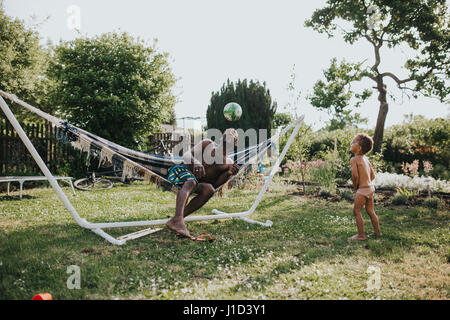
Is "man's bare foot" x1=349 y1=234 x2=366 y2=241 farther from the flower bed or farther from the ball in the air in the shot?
the flower bed

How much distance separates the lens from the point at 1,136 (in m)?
6.71

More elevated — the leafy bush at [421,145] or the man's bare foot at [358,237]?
the leafy bush at [421,145]

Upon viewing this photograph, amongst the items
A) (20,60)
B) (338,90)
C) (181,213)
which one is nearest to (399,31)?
(338,90)

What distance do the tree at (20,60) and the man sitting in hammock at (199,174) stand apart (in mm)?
12080

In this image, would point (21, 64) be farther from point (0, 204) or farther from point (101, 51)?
point (0, 204)

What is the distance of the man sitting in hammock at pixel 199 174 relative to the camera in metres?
3.00

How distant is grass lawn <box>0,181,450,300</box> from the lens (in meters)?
1.93

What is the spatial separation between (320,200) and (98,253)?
15.0ft

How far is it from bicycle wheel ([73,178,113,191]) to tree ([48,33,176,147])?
1.65 m

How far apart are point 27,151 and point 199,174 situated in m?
6.40

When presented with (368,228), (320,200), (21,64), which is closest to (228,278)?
(368,228)

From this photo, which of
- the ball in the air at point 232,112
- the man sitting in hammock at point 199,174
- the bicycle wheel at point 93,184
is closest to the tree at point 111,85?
the bicycle wheel at point 93,184

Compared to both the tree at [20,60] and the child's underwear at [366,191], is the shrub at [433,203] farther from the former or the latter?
the tree at [20,60]

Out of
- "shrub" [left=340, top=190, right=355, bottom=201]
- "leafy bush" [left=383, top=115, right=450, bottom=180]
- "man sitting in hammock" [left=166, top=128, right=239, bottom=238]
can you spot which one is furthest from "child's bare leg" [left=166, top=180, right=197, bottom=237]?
"leafy bush" [left=383, top=115, right=450, bottom=180]
